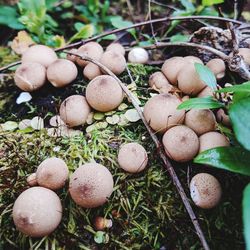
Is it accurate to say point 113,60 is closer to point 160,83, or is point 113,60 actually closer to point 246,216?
point 160,83

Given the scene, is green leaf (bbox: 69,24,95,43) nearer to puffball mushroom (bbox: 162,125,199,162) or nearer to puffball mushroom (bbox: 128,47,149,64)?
puffball mushroom (bbox: 128,47,149,64)

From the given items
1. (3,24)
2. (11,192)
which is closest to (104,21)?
(3,24)

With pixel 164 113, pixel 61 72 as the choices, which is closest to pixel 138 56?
pixel 61 72

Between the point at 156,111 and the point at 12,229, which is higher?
the point at 156,111

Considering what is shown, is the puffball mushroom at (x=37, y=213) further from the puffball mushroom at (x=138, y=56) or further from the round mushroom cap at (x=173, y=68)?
A: the puffball mushroom at (x=138, y=56)

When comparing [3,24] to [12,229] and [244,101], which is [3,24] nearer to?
[12,229]
